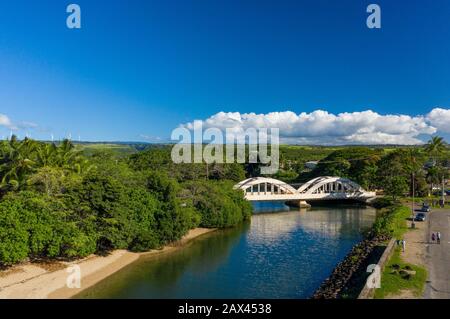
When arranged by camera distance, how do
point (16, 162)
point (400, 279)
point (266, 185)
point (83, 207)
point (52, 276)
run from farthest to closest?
point (266, 185) < point (16, 162) < point (83, 207) < point (52, 276) < point (400, 279)

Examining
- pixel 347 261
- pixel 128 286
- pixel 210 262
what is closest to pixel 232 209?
pixel 210 262

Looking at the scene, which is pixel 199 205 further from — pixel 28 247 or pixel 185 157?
pixel 185 157

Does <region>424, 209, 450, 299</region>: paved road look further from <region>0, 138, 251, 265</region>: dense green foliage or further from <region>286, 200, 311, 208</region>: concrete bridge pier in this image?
<region>286, 200, 311, 208</region>: concrete bridge pier

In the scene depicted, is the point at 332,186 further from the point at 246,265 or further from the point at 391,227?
the point at 246,265

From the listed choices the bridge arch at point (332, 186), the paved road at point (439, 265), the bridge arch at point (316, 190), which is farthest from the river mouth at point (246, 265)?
the bridge arch at point (332, 186)

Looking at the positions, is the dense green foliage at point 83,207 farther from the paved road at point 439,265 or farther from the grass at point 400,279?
the paved road at point 439,265

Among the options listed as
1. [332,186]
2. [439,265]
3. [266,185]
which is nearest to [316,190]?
[332,186]

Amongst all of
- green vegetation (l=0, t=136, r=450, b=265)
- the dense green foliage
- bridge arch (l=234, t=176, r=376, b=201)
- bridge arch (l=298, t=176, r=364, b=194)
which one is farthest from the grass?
bridge arch (l=298, t=176, r=364, b=194)
